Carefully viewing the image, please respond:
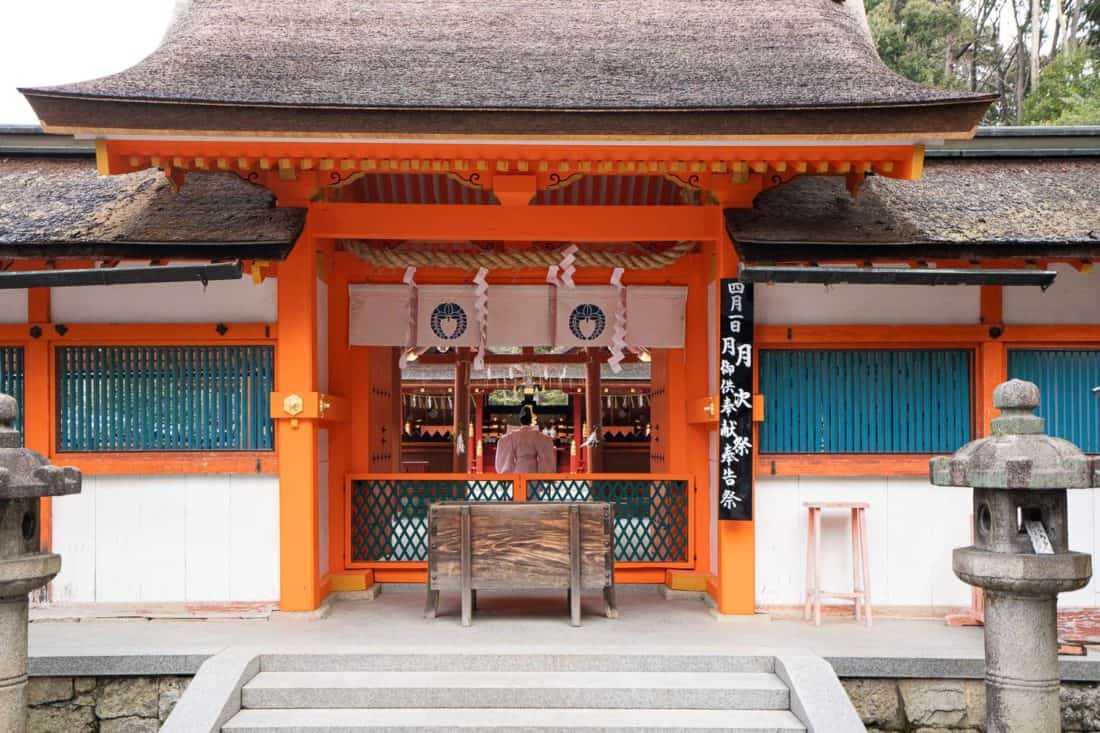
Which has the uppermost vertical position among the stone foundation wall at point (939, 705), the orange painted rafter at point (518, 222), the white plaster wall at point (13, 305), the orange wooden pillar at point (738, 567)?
the orange painted rafter at point (518, 222)

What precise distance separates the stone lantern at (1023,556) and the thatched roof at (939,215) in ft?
8.18

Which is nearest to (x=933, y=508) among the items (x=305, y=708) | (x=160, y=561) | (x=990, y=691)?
(x=990, y=691)

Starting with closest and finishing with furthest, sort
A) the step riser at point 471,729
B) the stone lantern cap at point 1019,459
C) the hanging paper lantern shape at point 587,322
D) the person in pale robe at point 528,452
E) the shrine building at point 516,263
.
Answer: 1. the stone lantern cap at point 1019,459
2. the step riser at point 471,729
3. the shrine building at point 516,263
4. the hanging paper lantern shape at point 587,322
5. the person in pale robe at point 528,452

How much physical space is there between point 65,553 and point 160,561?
27.6 inches

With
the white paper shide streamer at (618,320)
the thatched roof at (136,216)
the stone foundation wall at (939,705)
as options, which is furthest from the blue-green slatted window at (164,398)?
the stone foundation wall at (939,705)

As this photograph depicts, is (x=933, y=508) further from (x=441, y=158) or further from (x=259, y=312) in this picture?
(x=259, y=312)

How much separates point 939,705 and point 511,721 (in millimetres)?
2633

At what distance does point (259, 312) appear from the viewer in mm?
8227

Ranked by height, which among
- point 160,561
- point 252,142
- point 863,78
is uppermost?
point 863,78

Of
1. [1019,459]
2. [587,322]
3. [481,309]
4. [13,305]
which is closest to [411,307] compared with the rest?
[481,309]

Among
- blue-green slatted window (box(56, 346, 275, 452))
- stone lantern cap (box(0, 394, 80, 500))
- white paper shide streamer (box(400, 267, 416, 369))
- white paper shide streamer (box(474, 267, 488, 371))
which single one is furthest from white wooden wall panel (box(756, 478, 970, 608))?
stone lantern cap (box(0, 394, 80, 500))

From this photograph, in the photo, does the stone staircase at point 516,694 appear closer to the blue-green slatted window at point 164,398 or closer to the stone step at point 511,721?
the stone step at point 511,721

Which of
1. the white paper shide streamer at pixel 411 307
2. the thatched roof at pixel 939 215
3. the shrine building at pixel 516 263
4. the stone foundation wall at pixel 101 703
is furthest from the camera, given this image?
the white paper shide streamer at pixel 411 307

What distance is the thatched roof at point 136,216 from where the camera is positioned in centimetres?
754
